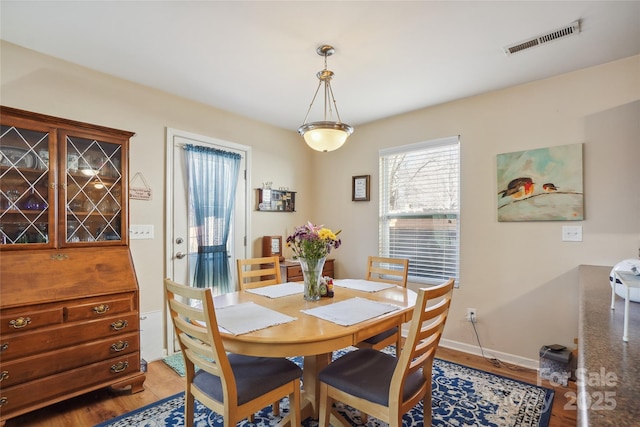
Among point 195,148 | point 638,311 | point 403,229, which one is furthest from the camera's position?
point 403,229

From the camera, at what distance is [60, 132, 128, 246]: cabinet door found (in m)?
2.24

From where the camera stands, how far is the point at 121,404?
7.06 ft

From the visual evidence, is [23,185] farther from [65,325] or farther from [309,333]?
[309,333]

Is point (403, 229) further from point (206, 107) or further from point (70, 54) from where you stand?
point (70, 54)

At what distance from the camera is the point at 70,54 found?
2305mm

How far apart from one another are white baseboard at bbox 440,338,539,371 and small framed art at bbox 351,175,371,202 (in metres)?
1.81

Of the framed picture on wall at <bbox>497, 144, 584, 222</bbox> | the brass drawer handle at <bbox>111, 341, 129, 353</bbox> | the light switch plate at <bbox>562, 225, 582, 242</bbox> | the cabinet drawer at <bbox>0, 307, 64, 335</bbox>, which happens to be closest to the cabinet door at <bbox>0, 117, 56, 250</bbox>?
the cabinet drawer at <bbox>0, 307, 64, 335</bbox>

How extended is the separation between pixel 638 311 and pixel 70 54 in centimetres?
369

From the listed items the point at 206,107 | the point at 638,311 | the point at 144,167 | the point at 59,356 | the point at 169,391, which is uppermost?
the point at 206,107

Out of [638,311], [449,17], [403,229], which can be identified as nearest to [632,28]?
[449,17]

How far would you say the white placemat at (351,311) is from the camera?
1585 millimetres

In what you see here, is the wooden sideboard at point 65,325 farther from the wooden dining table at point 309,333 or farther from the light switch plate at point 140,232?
the wooden dining table at point 309,333

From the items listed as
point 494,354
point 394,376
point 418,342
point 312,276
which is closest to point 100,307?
point 312,276

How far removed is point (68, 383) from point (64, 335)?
0.31 meters
